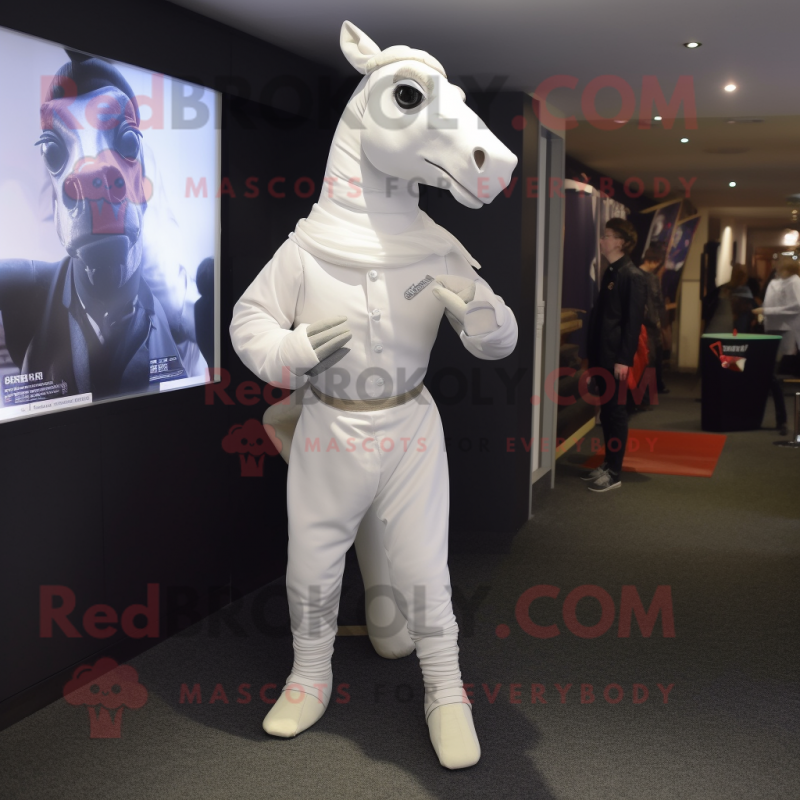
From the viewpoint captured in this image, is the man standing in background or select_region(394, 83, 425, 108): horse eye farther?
the man standing in background

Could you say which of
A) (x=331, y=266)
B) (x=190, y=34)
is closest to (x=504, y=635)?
(x=331, y=266)

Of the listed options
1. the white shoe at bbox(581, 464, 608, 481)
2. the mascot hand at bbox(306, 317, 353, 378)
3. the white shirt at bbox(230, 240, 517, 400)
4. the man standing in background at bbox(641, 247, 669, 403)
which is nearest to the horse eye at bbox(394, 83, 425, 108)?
the white shirt at bbox(230, 240, 517, 400)

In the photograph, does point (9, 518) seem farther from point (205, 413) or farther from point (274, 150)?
point (274, 150)

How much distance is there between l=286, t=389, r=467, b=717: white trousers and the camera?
2.37 meters

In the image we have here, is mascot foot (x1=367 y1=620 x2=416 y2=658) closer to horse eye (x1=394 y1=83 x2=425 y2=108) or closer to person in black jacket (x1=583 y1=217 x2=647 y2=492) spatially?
horse eye (x1=394 y1=83 x2=425 y2=108)

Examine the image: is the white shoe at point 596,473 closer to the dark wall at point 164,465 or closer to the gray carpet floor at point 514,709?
the gray carpet floor at point 514,709

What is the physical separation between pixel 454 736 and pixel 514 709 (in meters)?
0.36

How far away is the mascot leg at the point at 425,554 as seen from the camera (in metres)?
2.39

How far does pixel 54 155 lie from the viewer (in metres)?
2.48

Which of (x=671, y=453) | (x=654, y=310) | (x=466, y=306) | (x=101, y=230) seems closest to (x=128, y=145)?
(x=101, y=230)

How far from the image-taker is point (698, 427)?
755 centimetres

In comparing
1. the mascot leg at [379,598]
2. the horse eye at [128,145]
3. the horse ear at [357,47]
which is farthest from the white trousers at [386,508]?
the horse eye at [128,145]

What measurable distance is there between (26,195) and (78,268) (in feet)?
0.91

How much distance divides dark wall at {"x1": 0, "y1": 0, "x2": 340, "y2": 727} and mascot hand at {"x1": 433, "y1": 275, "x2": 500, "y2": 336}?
1.18 metres
